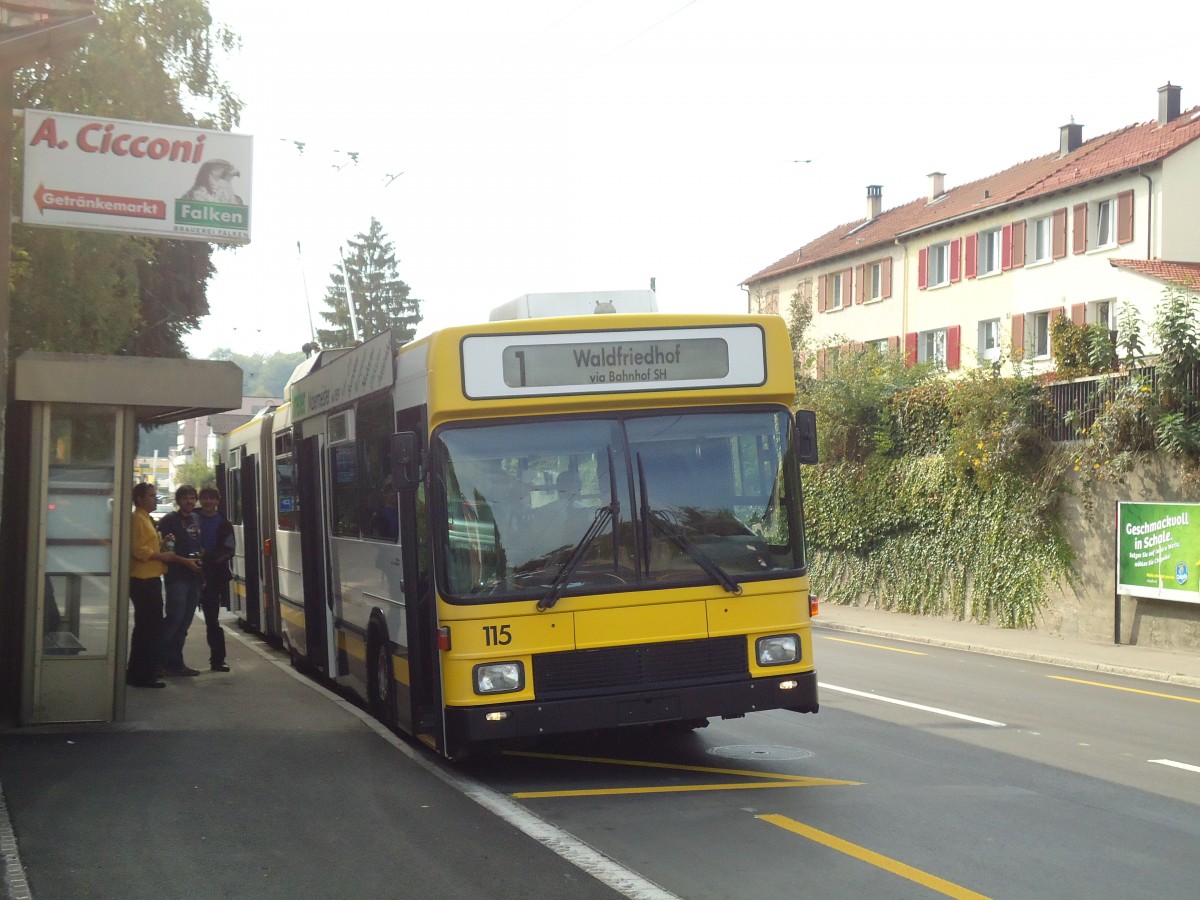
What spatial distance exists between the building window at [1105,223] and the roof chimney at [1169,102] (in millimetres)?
4830

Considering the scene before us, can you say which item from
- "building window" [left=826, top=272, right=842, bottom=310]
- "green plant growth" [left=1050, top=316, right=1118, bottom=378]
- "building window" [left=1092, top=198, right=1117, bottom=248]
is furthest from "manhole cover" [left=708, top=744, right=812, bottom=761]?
"building window" [left=826, top=272, right=842, bottom=310]

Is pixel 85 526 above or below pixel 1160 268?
below

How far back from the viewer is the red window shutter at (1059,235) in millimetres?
43625

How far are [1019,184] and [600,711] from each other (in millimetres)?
42920

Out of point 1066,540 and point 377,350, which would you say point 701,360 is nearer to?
point 377,350

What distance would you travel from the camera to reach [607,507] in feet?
28.5

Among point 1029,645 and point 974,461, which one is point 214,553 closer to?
point 1029,645

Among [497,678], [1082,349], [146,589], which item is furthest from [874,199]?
[497,678]

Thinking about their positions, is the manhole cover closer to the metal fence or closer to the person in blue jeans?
the person in blue jeans

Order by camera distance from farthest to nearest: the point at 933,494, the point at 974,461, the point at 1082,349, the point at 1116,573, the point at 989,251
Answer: the point at 989,251 < the point at 933,494 < the point at 974,461 < the point at 1082,349 < the point at 1116,573

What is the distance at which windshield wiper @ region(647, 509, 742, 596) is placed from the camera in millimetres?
8773

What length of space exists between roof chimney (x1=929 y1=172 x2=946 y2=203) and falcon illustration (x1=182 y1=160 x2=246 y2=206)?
47112 millimetres

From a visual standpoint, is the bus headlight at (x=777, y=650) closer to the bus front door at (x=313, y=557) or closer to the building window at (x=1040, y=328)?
the bus front door at (x=313, y=557)

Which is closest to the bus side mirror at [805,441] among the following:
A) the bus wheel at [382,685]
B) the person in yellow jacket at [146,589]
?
the bus wheel at [382,685]
